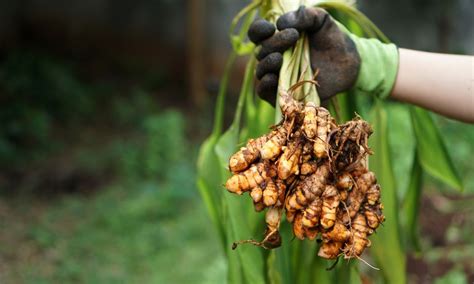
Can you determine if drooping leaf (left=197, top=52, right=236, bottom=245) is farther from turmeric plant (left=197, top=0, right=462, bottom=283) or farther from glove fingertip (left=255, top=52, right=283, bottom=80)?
glove fingertip (left=255, top=52, right=283, bottom=80)

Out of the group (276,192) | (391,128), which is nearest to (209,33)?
(391,128)

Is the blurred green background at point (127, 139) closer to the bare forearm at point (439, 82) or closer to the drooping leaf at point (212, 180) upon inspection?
the bare forearm at point (439, 82)

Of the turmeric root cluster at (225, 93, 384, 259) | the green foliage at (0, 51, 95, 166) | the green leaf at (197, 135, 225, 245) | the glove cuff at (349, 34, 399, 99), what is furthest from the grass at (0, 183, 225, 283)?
the turmeric root cluster at (225, 93, 384, 259)

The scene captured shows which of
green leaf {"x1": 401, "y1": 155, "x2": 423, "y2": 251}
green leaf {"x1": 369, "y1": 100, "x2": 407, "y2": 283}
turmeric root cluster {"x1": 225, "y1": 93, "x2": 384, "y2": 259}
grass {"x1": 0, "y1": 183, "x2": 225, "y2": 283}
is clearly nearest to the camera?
turmeric root cluster {"x1": 225, "y1": 93, "x2": 384, "y2": 259}

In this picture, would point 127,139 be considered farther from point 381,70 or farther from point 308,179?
point 308,179

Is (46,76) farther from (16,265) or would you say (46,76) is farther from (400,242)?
(400,242)

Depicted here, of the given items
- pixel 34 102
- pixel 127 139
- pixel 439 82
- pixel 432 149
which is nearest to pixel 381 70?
pixel 439 82
